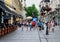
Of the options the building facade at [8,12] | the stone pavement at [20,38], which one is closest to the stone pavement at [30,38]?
the stone pavement at [20,38]

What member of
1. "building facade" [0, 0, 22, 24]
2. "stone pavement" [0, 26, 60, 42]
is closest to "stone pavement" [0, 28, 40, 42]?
"stone pavement" [0, 26, 60, 42]

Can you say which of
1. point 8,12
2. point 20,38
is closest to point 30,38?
point 20,38

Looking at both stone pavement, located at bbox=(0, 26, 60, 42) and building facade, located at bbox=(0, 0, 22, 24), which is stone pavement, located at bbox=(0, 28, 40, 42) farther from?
building facade, located at bbox=(0, 0, 22, 24)

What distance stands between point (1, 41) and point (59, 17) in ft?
182

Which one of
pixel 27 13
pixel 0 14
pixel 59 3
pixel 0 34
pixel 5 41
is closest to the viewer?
pixel 5 41

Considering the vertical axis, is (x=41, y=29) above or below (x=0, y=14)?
below

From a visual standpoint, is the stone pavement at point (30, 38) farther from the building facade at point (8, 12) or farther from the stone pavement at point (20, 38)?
the building facade at point (8, 12)

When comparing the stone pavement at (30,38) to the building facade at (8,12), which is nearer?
the stone pavement at (30,38)

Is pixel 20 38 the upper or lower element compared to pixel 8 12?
lower

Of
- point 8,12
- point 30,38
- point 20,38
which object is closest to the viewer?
point 30,38

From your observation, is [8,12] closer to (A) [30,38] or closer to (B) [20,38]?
(B) [20,38]

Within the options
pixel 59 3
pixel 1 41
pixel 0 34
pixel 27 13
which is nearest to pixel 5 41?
pixel 1 41

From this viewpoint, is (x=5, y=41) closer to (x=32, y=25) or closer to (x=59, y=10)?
(x=32, y=25)

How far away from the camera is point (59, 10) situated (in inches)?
2918
